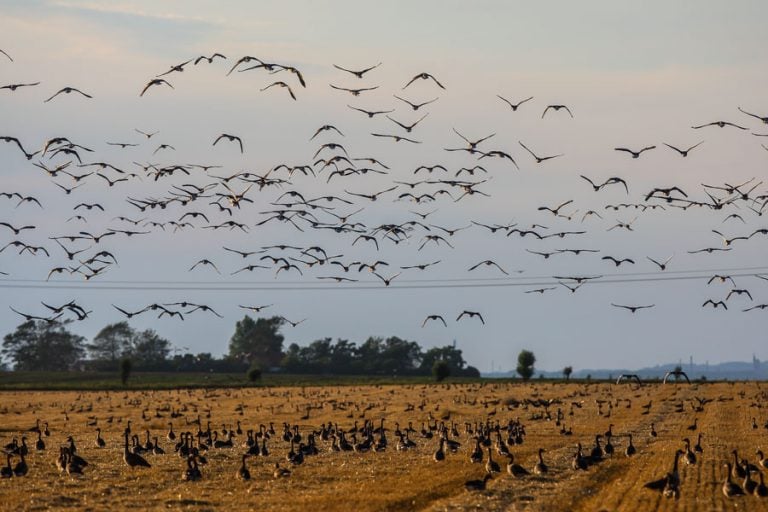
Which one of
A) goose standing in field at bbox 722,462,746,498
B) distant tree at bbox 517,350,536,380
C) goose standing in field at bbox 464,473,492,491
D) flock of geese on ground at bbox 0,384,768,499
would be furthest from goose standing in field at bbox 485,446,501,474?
distant tree at bbox 517,350,536,380

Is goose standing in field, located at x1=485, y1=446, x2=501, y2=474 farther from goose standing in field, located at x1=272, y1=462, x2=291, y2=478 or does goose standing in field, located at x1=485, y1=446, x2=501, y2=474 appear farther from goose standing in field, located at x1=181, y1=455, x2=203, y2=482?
goose standing in field, located at x1=181, y1=455, x2=203, y2=482

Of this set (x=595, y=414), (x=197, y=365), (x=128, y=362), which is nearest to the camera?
(x=595, y=414)

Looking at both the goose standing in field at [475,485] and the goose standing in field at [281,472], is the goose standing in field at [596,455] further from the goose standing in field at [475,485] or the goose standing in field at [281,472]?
the goose standing in field at [281,472]

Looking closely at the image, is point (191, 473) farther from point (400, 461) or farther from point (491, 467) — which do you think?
point (491, 467)

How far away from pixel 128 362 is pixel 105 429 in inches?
3295

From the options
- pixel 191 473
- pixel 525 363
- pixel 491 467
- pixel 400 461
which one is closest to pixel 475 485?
pixel 491 467

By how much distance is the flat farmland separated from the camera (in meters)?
34.9

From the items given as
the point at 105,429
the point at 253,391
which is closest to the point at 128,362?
the point at 253,391

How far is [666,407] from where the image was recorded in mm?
85500

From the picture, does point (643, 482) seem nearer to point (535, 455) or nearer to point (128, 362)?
point (535, 455)

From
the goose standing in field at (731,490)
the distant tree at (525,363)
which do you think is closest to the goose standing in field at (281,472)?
the goose standing in field at (731,490)

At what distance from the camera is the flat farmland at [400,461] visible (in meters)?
34.9

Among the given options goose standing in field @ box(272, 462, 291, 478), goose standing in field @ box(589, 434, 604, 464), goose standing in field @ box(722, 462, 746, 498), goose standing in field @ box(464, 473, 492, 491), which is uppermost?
goose standing in field @ box(589, 434, 604, 464)

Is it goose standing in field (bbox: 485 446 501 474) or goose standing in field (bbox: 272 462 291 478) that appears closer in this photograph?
goose standing in field (bbox: 485 446 501 474)
